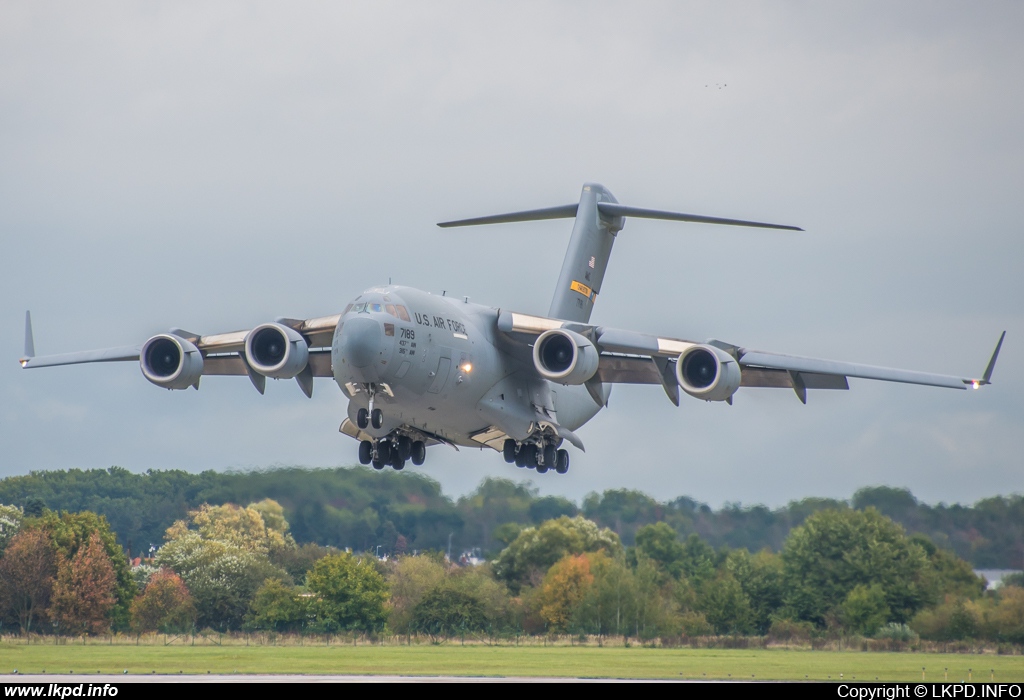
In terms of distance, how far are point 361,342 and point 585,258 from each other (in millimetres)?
6651

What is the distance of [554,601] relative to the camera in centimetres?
3028

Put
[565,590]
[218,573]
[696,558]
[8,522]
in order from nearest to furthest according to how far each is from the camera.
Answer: [8,522]
[218,573]
[565,590]
[696,558]

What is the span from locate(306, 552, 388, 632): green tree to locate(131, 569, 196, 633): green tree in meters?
2.60

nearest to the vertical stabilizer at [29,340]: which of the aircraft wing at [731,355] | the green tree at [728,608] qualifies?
the aircraft wing at [731,355]

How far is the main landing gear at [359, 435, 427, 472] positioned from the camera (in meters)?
20.4

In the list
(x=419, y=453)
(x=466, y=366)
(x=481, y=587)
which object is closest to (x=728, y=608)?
(x=481, y=587)

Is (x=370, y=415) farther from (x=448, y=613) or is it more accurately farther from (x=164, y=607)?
(x=164, y=607)

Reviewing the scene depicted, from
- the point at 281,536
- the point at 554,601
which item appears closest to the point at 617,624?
the point at 554,601

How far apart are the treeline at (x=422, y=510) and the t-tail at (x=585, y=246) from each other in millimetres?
8001

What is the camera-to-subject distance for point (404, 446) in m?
20.6

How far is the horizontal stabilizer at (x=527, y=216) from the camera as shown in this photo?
71.2ft

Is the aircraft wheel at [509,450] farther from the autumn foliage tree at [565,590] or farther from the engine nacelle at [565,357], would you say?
the autumn foliage tree at [565,590]

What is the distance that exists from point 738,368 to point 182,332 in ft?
26.6
